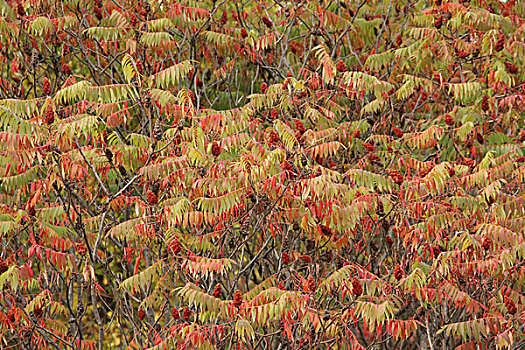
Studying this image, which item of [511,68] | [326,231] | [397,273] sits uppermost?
[511,68]

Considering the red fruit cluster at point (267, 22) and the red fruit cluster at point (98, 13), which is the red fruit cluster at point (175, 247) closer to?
the red fruit cluster at point (98, 13)

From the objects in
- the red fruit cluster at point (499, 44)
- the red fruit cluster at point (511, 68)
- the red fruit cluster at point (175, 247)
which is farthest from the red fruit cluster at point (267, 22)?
the red fruit cluster at point (175, 247)

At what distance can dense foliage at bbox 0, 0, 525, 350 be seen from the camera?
585 cm

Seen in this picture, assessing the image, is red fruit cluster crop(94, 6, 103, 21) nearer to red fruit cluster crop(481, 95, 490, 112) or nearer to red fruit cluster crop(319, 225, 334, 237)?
red fruit cluster crop(319, 225, 334, 237)

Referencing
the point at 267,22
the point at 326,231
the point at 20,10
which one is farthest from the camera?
the point at 267,22

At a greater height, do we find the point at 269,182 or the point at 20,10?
the point at 20,10

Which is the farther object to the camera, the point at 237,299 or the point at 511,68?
the point at 511,68

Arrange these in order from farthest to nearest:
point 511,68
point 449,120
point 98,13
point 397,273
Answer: point 98,13, point 511,68, point 449,120, point 397,273

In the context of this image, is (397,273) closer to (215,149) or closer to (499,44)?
(215,149)

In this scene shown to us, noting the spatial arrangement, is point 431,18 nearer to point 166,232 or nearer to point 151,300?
point 166,232

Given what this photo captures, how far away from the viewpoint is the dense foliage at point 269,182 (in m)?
5.85

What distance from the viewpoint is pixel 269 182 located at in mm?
5773

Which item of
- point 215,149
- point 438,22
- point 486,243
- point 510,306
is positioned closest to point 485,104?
point 438,22

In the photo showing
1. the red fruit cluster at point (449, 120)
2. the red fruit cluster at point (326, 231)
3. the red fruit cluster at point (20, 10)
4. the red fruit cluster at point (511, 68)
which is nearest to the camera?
the red fruit cluster at point (326, 231)
